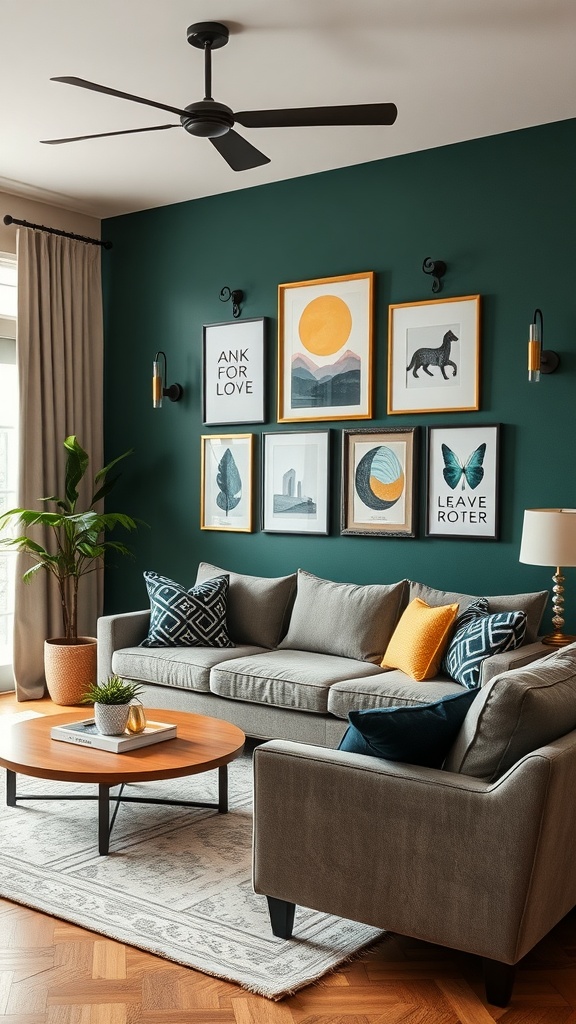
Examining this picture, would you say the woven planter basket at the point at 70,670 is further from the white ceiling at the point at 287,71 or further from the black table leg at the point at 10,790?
the white ceiling at the point at 287,71

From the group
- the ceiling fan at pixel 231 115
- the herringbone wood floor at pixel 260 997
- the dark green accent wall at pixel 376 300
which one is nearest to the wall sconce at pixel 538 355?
the dark green accent wall at pixel 376 300

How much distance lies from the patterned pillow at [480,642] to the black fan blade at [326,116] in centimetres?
201

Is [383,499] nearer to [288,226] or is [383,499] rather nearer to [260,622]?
[260,622]

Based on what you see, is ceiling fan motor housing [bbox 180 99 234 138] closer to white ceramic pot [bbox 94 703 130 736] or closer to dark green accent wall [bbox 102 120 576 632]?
dark green accent wall [bbox 102 120 576 632]

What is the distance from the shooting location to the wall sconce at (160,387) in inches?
229

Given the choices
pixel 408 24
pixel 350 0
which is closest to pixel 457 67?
pixel 408 24

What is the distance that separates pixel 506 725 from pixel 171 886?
4.31 ft

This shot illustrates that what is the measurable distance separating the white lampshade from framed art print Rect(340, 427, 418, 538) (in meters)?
1.00

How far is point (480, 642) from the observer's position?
160 inches

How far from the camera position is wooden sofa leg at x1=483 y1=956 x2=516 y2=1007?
7.91 ft

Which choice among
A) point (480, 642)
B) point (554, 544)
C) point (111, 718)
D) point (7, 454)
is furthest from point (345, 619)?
point (7, 454)

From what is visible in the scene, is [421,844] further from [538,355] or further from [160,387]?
[160,387]

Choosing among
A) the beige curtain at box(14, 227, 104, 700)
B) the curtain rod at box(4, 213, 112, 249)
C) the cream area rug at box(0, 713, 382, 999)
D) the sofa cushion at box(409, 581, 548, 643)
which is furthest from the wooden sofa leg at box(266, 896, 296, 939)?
the curtain rod at box(4, 213, 112, 249)

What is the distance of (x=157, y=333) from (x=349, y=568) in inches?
79.5
